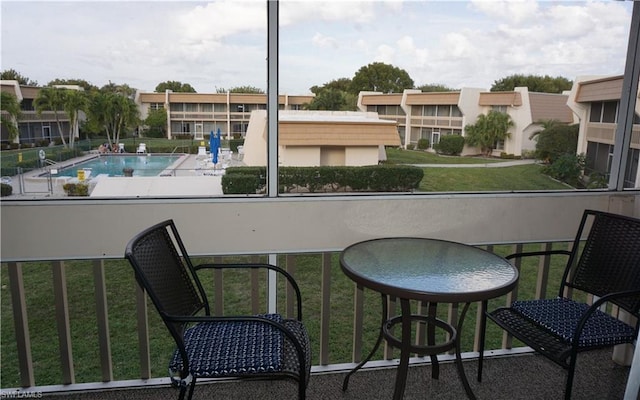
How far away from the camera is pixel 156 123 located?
8.48 ft

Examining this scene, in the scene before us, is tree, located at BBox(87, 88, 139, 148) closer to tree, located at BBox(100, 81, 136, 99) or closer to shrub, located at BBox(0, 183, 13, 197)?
tree, located at BBox(100, 81, 136, 99)

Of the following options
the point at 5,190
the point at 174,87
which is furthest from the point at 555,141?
the point at 5,190

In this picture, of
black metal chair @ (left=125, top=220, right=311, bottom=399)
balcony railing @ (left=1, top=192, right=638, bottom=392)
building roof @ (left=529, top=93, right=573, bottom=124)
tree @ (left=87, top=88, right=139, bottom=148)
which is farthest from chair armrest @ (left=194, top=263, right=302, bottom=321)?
building roof @ (left=529, top=93, right=573, bottom=124)

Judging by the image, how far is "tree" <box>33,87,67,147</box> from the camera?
2.16 meters

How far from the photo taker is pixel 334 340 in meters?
8.27

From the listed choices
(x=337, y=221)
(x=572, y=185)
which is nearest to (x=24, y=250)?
(x=337, y=221)

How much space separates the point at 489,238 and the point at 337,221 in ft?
2.88

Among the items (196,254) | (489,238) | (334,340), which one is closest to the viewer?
(196,254)

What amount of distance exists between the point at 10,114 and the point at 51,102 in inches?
8.2

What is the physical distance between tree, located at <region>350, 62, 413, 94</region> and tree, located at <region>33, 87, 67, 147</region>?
1.71 metres

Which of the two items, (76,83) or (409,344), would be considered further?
(76,83)

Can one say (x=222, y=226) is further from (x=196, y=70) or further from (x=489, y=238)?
(x=489, y=238)

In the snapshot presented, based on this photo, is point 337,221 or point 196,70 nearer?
point 337,221

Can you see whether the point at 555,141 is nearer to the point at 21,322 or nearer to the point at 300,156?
the point at 300,156
